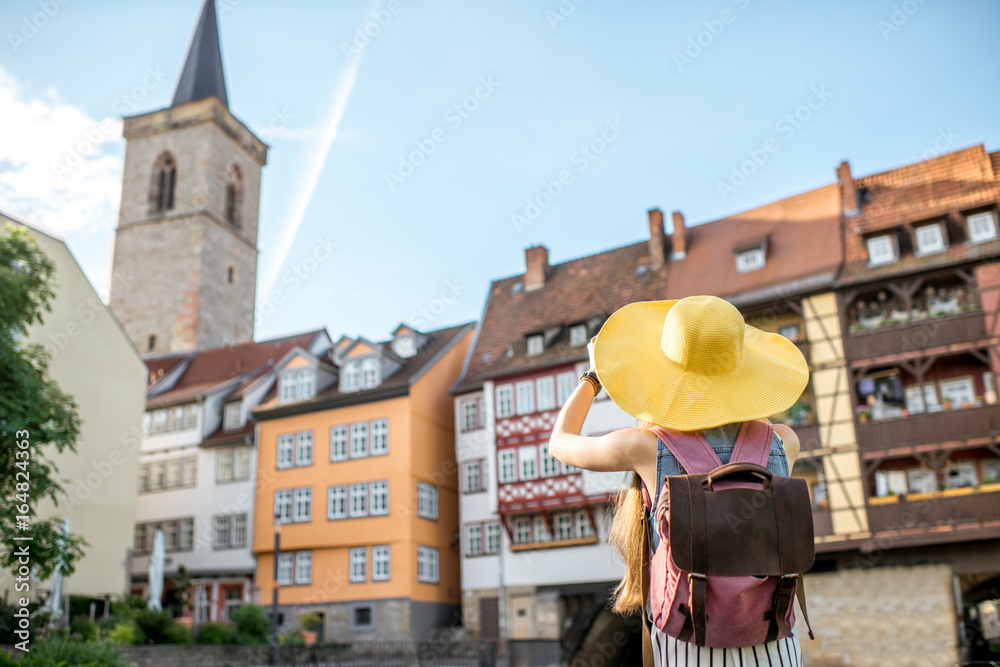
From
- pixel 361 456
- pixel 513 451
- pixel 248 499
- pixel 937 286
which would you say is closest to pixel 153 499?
pixel 248 499

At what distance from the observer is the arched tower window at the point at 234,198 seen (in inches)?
2203

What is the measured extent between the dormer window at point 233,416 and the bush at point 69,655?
23685 mm

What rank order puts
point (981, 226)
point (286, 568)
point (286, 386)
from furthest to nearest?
point (286, 386)
point (286, 568)
point (981, 226)

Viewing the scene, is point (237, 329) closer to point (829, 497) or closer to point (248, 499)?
point (248, 499)

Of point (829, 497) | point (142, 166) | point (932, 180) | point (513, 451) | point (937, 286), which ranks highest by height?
point (142, 166)

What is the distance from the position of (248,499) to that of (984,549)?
24024 millimetres

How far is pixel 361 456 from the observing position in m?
32.1

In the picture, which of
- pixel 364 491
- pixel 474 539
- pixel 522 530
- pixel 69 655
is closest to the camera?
pixel 69 655

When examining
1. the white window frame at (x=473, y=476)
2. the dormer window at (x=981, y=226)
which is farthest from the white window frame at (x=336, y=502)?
the dormer window at (x=981, y=226)

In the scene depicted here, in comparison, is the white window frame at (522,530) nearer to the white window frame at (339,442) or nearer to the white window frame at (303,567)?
the white window frame at (339,442)

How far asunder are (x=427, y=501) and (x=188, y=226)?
27.5m

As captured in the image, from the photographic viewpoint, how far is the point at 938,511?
2200 cm

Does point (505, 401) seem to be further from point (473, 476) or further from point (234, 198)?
point (234, 198)

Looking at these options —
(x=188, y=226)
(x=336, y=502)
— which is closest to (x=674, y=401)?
(x=336, y=502)
